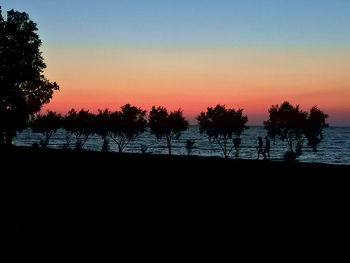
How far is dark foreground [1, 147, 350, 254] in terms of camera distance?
10555 mm

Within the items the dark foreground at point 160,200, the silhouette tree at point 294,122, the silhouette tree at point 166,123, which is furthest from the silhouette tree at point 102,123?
the dark foreground at point 160,200

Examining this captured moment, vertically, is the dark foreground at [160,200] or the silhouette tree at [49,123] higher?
the silhouette tree at [49,123]

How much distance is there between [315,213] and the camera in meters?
12.3

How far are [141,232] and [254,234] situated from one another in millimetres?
3337

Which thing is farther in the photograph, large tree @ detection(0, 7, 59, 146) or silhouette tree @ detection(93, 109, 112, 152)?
silhouette tree @ detection(93, 109, 112, 152)

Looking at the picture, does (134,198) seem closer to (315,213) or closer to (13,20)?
(315,213)

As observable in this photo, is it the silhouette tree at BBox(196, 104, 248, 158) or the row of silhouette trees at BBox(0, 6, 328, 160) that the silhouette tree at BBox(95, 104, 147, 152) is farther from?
the silhouette tree at BBox(196, 104, 248, 158)

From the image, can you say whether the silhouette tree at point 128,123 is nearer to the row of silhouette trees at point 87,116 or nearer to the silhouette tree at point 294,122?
the row of silhouette trees at point 87,116

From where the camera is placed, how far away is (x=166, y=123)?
83.0 metres

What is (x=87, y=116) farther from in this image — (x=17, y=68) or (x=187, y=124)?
(x=17, y=68)

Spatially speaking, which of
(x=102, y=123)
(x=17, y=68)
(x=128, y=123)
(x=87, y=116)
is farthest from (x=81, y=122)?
(x=17, y=68)

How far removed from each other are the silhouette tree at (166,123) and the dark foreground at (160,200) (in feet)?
198

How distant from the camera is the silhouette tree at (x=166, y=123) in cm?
8162

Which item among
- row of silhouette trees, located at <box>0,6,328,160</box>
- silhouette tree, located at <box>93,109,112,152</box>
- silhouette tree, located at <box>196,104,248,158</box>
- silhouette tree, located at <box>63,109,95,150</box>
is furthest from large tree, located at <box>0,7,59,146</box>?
silhouette tree, located at <box>63,109,95,150</box>
